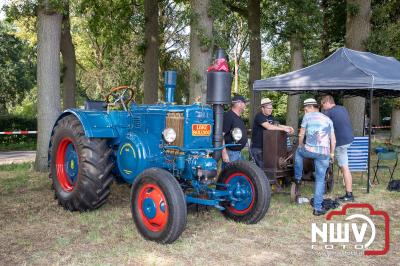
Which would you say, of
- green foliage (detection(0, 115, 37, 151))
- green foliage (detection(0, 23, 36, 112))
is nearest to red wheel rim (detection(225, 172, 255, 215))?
green foliage (detection(0, 115, 37, 151))

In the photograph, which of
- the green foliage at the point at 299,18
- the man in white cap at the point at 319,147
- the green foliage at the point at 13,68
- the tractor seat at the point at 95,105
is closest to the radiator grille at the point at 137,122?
the tractor seat at the point at 95,105

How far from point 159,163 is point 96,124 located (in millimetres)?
1027

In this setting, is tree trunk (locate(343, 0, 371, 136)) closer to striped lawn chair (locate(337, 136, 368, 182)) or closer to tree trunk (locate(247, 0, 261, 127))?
tree trunk (locate(247, 0, 261, 127))

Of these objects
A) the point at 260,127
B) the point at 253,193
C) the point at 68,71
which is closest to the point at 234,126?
the point at 260,127

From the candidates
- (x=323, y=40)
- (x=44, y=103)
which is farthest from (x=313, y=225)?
(x=323, y=40)

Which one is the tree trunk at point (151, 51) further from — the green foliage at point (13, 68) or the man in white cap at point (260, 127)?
the green foliage at point (13, 68)

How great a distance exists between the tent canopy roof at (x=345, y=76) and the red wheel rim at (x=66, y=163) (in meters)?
4.31

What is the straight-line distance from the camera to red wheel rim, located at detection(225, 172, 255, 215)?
5.18 meters

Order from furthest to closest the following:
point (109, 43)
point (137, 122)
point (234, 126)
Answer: point (109, 43) < point (234, 126) < point (137, 122)

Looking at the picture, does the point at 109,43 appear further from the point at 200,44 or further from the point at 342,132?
the point at 342,132

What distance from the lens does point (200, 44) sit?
866 cm

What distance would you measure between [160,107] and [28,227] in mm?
2011

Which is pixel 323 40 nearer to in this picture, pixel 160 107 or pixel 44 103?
pixel 44 103

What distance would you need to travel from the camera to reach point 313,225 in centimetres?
495
